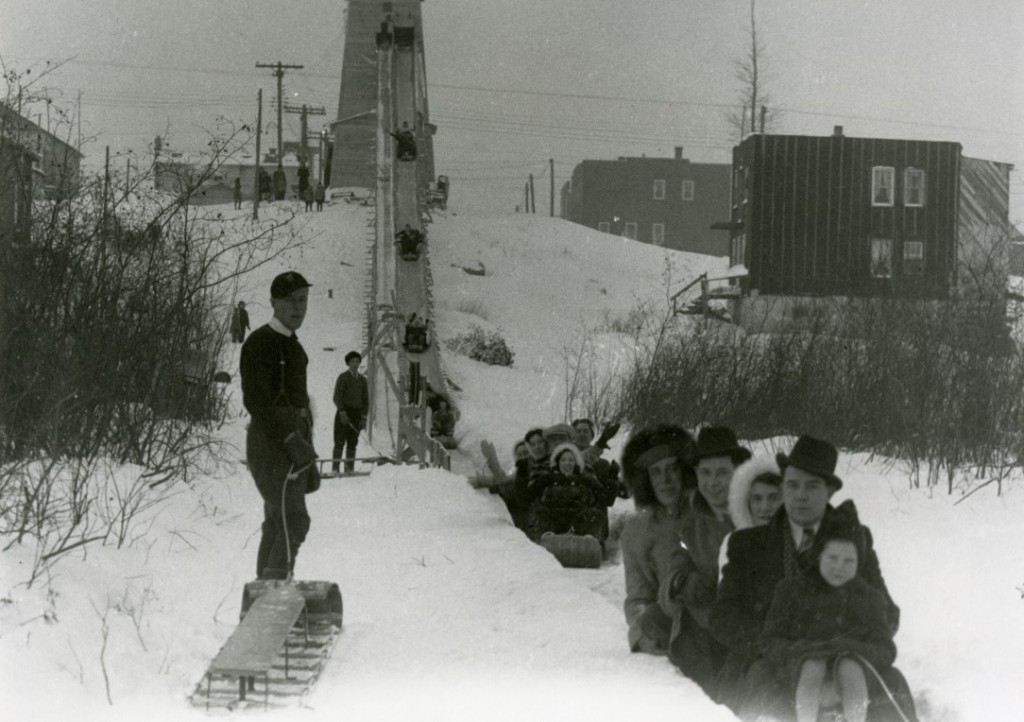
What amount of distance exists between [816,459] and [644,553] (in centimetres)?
122

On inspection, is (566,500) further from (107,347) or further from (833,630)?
(833,630)

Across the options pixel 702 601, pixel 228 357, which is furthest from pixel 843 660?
pixel 228 357

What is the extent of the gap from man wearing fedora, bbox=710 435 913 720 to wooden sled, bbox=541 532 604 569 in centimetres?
401

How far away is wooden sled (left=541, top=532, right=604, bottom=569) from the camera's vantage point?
8.52 m

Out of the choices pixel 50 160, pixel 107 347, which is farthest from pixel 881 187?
pixel 107 347

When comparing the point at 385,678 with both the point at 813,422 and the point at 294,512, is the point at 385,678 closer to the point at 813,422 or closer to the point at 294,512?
the point at 294,512

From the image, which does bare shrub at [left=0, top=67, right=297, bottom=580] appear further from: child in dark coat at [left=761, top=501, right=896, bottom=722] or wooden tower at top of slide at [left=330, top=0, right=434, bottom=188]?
wooden tower at top of slide at [left=330, top=0, right=434, bottom=188]

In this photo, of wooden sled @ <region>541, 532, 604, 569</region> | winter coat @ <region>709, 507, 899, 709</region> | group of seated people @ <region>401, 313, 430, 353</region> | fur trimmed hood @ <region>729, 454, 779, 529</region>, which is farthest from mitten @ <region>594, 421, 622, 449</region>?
group of seated people @ <region>401, 313, 430, 353</region>

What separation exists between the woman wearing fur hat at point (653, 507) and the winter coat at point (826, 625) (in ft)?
Result: 3.59

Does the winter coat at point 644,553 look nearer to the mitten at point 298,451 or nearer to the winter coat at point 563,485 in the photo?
the mitten at point 298,451

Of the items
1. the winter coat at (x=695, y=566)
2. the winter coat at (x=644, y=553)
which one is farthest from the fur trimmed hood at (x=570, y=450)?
the winter coat at (x=695, y=566)

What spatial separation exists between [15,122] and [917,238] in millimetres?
21624

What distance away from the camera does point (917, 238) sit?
1015 inches

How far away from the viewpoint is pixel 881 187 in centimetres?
2870
